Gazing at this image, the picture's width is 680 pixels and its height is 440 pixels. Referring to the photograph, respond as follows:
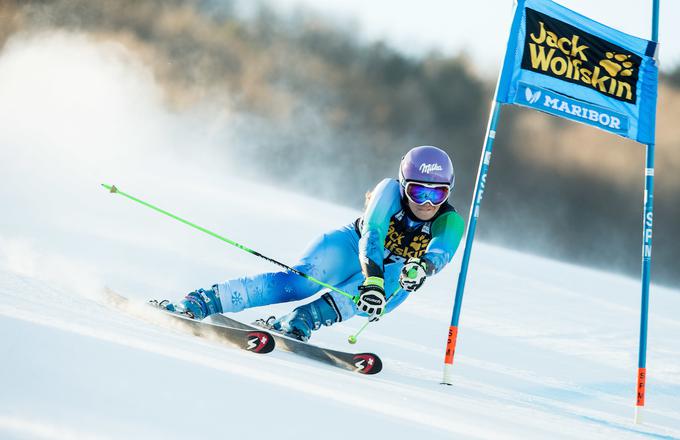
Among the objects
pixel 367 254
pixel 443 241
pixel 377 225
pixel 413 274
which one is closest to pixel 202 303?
pixel 367 254

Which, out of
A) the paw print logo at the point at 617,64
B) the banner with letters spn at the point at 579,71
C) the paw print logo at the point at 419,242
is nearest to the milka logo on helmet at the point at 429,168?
the paw print logo at the point at 419,242

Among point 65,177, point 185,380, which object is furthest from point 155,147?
point 185,380

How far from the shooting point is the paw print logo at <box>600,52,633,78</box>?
4.32 m

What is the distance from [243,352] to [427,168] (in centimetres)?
144

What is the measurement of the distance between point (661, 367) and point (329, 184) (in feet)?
46.2

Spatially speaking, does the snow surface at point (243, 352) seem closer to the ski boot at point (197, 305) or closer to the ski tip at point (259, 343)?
the ski tip at point (259, 343)

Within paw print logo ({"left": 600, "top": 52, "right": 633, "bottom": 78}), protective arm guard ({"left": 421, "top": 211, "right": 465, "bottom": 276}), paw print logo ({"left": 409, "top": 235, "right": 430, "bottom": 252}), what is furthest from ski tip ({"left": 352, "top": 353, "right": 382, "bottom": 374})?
paw print logo ({"left": 600, "top": 52, "right": 633, "bottom": 78})

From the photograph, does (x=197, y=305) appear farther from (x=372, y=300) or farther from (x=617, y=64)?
(x=617, y=64)

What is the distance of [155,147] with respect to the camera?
1942cm

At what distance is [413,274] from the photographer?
12.1 ft

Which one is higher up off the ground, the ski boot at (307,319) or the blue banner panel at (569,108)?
the blue banner panel at (569,108)

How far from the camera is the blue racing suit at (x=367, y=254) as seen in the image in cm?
386

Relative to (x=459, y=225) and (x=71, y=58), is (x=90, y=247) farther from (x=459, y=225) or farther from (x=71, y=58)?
(x=71, y=58)

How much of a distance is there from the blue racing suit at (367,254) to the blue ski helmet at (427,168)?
158 millimetres
